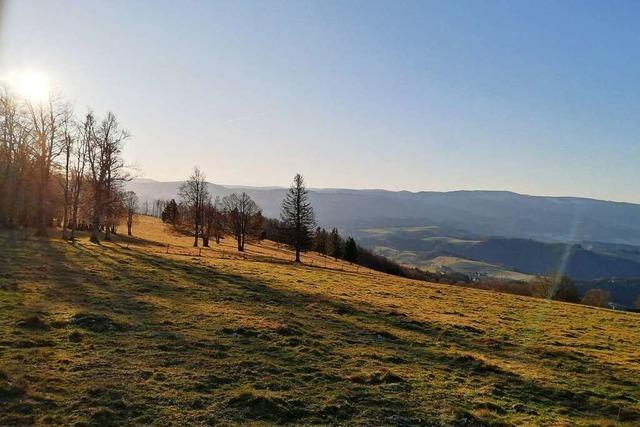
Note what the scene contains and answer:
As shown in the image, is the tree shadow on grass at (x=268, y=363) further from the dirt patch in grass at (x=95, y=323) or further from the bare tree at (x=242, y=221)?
the bare tree at (x=242, y=221)

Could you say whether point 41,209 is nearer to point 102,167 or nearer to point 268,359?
point 102,167

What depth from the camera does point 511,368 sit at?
737 inches

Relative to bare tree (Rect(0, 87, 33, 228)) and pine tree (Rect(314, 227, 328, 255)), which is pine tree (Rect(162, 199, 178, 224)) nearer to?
pine tree (Rect(314, 227, 328, 255))

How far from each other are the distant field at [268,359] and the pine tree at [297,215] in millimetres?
38738

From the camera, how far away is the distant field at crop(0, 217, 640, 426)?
1158 cm

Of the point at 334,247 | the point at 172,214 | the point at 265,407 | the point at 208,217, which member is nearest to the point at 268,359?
the point at 265,407

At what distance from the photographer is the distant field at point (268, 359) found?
11578mm

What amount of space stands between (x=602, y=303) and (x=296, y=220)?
6733 centimetres

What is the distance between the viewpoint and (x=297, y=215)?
230 feet

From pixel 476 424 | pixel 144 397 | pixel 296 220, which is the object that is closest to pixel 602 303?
pixel 296 220

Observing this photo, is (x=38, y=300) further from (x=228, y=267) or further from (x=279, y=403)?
(x=228, y=267)

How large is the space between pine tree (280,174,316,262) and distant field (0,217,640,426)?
38.7 meters

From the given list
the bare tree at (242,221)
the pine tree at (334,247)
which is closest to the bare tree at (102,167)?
the bare tree at (242,221)

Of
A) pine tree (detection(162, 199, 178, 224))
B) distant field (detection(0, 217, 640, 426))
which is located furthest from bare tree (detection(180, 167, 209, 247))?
distant field (detection(0, 217, 640, 426))
